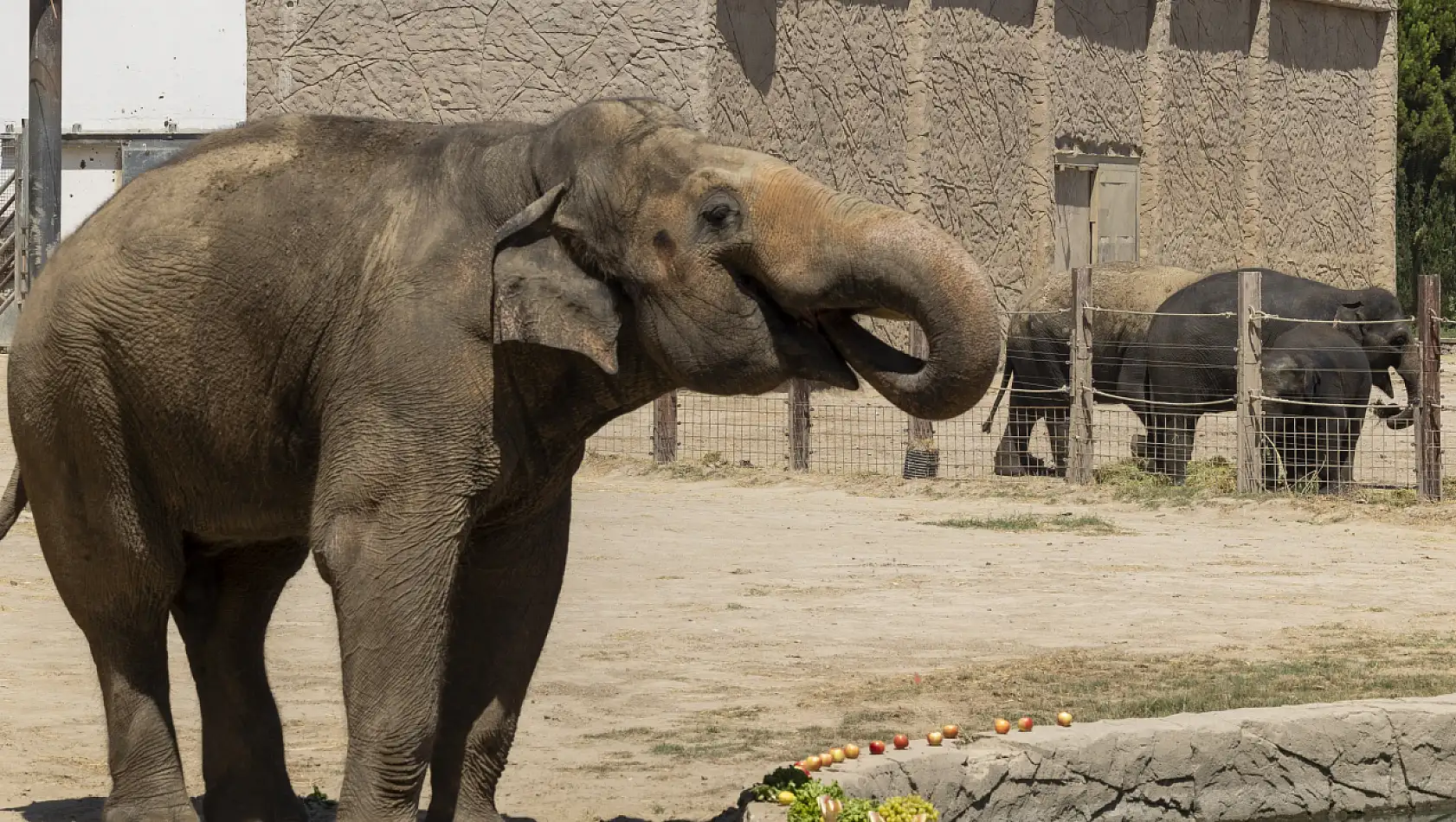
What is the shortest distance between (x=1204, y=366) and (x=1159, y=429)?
710mm

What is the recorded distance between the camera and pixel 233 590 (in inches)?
244

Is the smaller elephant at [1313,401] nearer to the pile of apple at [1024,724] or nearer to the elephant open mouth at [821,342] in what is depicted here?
the pile of apple at [1024,724]

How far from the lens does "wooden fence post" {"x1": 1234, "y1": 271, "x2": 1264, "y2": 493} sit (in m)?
15.4

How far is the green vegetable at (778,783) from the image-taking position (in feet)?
19.1

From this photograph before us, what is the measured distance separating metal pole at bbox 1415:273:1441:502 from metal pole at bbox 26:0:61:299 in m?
11.4

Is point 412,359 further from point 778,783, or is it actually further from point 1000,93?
point 1000,93

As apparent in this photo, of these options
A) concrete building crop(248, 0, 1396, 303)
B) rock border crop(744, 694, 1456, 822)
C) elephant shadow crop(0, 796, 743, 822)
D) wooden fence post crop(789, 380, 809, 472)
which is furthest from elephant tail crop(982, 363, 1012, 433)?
elephant shadow crop(0, 796, 743, 822)

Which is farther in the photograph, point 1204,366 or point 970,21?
point 970,21

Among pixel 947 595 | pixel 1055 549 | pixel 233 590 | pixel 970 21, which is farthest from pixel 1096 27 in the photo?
pixel 233 590

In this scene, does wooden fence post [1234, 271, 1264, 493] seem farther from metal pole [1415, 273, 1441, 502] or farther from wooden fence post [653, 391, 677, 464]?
wooden fence post [653, 391, 677, 464]

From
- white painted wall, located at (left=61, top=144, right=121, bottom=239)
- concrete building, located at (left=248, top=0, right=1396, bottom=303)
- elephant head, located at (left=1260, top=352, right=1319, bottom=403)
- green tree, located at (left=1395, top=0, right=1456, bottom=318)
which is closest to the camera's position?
elephant head, located at (left=1260, top=352, right=1319, bottom=403)

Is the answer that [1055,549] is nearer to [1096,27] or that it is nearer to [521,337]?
[521,337]

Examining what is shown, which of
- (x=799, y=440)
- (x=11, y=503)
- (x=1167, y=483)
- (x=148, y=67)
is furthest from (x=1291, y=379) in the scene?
(x=148, y=67)

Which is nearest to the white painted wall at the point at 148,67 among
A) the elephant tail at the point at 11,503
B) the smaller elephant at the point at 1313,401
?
the smaller elephant at the point at 1313,401
